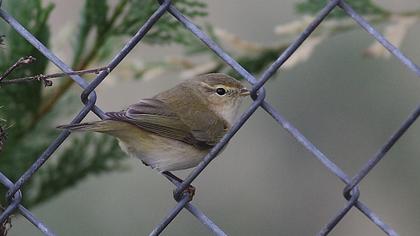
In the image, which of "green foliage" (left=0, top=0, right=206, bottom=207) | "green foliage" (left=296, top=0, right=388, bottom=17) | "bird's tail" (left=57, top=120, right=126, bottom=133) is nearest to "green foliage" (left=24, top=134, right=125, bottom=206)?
"green foliage" (left=0, top=0, right=206, bottom=207)

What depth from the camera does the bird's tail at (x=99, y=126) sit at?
246cm

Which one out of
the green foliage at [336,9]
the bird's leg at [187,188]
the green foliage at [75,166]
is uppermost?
the green foliage at [336,9]

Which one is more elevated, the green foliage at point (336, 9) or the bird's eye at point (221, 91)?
the green foliage at point (336, 9)

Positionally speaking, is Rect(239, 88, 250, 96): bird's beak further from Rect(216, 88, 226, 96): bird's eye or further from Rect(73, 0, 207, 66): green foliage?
Rect(73, 0, 207, 66): green foliage

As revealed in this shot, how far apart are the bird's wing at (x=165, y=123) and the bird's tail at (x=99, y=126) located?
0.29 feet

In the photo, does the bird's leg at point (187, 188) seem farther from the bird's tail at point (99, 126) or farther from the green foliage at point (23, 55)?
the green foliage at point (23, 55)

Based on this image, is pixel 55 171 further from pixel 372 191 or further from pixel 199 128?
pixel 372 191

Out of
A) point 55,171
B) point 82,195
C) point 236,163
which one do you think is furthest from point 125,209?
point 55,171

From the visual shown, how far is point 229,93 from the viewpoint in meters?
3.52

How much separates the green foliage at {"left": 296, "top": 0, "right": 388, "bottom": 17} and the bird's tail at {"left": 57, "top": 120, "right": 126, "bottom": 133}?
2.43 ft

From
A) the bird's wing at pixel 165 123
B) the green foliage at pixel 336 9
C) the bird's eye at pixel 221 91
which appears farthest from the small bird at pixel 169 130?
the green foliage at pixel 336 9

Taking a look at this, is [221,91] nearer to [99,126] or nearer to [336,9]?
[336,9]

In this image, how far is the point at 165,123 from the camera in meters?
3.10

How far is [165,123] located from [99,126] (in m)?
0.37
